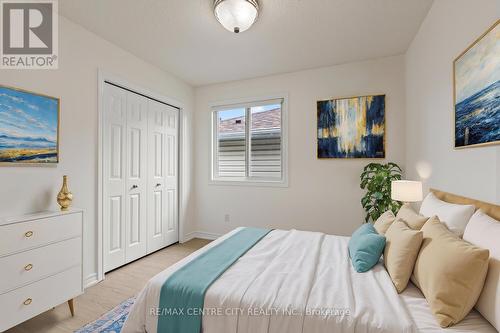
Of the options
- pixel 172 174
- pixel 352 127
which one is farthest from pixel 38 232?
pixel 352 127

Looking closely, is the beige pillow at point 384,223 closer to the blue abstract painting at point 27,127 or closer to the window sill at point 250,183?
the window sill at point 250,183

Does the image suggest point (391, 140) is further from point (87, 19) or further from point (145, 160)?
point (87, 19)

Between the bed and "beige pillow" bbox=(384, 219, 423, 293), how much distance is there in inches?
2.2

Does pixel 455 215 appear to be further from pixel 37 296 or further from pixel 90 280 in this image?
pixel 90 280

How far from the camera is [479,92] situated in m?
1.43

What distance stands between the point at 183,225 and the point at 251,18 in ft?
10.7

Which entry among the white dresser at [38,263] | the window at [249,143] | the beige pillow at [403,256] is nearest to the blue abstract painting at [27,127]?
the white dresser at [38,263]

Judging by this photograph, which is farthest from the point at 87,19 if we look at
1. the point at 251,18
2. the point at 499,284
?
the point at 499,284

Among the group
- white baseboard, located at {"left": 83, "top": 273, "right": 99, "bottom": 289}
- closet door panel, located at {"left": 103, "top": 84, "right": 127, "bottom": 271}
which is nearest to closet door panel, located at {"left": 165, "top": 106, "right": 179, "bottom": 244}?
closet door panel, located at {"left": 103, "top": 84, "right": 127, "bottom": 271}

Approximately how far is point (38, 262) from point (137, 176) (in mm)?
1523

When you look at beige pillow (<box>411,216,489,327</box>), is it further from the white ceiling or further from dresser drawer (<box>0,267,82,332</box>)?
dresser drawer (<box>0,267,82,332</box>)

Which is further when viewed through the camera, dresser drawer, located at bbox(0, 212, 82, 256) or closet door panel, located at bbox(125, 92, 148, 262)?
closet door panel, located at bbox(125, 92, 148, 262)

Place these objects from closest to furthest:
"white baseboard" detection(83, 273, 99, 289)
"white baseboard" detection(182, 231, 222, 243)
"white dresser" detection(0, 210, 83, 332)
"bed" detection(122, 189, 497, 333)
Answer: "bed" detection(122, 189, 497, 333), "white dresser" detection(0, 210, 83, 332), "white baseboard" detection(83, 273, 99, 289), "white baseboard" detection(182, 231, 222, 243)

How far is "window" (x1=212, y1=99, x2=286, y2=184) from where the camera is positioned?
383cm
